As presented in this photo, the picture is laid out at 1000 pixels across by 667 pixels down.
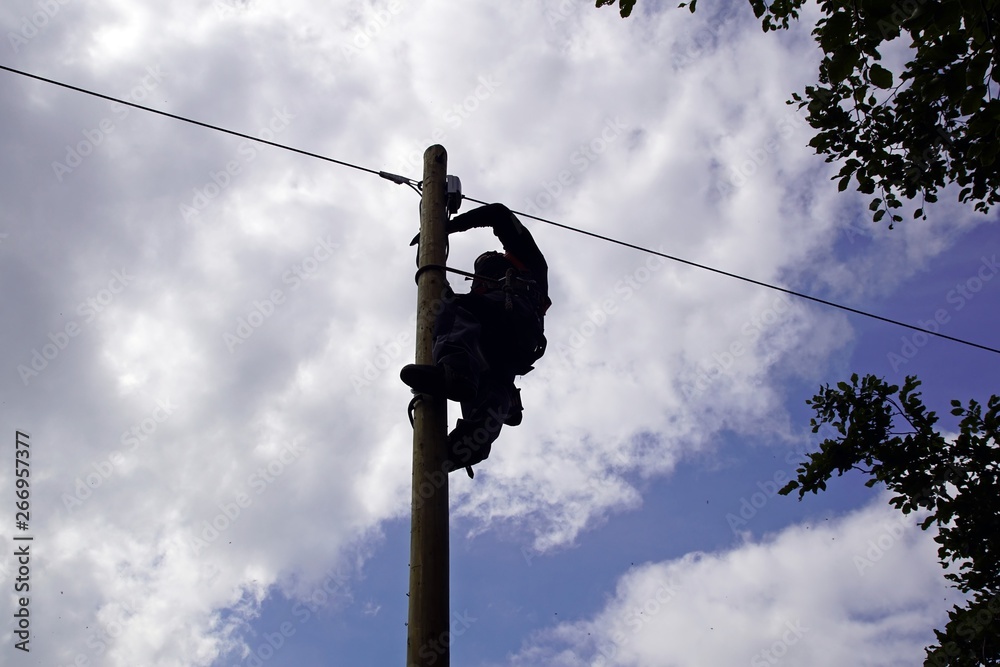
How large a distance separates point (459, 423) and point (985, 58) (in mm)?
2572

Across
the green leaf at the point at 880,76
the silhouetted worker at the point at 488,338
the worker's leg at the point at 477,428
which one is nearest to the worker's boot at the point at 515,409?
the silhouetted worker at the point at 488,338

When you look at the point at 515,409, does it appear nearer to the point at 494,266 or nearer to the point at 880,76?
the point at 494,266

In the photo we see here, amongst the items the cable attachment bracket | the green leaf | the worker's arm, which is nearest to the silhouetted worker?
the worker's arm

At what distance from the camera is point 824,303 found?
6.19m

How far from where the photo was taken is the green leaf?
7.41 feet

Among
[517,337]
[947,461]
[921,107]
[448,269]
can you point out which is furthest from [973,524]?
[448,269]

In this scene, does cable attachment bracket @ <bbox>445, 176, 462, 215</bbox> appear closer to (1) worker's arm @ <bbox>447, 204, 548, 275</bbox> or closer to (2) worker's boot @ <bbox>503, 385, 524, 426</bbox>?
(1) worker's arm @ <bbox>447, 204, 548, 275</bbox>

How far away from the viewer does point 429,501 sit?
2.99 meters

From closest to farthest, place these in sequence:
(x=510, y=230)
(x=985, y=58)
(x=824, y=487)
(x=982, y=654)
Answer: (x=985, y=58) < (x=510, y=230) < (x=982, y=654) < (x=824, y=487)

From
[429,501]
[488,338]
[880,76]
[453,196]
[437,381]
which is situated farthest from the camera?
[453,196]

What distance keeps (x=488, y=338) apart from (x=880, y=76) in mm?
2224

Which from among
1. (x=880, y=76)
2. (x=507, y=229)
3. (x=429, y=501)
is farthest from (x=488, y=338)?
(x=880, y=76)

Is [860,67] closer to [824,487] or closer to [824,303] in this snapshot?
[824,303]

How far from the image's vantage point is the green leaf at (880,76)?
7.41 ft
